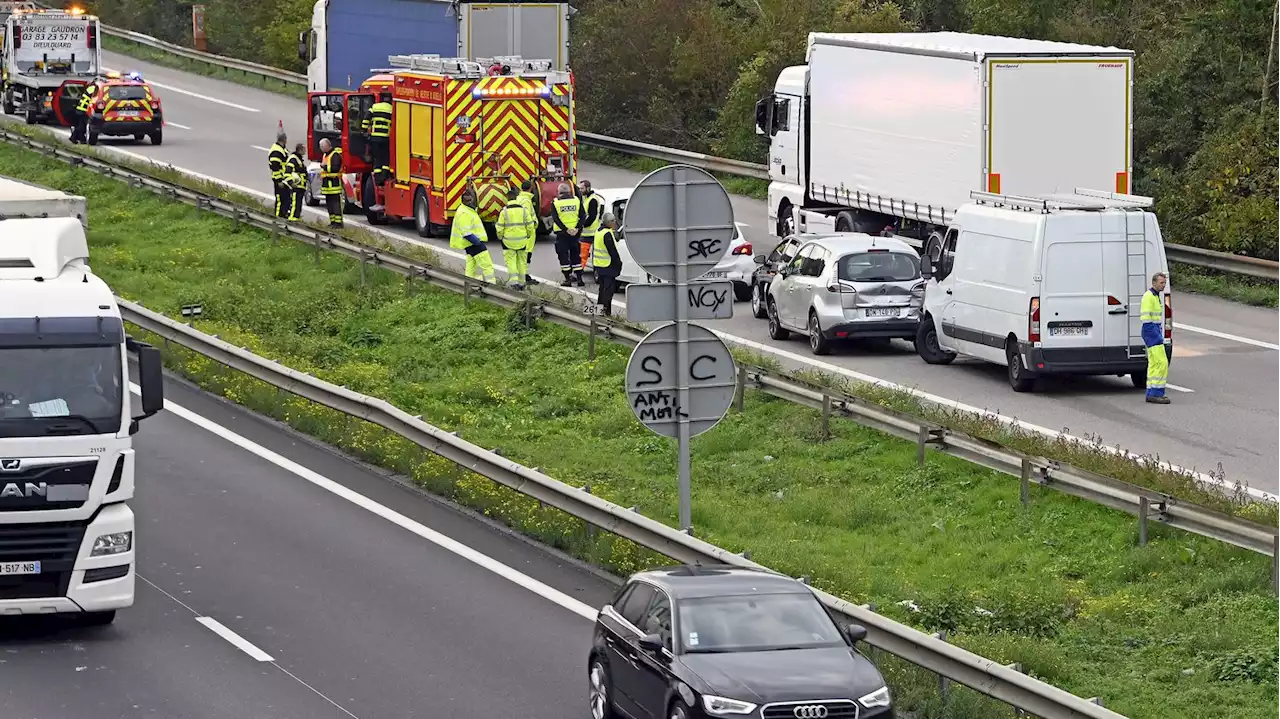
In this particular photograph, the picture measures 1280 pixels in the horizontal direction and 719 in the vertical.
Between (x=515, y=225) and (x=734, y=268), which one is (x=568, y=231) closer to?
(x=515, y=225)

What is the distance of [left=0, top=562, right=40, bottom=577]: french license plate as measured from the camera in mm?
13500

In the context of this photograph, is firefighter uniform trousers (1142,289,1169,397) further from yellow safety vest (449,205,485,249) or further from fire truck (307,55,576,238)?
fire truck (307,55,576,238)

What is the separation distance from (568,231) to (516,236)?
170 cm

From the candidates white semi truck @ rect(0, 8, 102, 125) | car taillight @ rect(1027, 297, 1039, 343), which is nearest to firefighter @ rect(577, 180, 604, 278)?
car taillight @ rect(1027, 297, 1039, 343)

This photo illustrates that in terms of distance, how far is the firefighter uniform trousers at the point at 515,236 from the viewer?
28.4m

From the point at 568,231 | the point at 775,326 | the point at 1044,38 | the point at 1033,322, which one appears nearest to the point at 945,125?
the point at 775,326

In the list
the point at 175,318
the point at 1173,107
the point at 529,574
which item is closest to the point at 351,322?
the point at 175,318

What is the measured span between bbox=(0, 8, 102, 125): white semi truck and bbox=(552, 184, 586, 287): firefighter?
26212 mm

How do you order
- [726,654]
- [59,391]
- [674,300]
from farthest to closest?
1. [674,300]
2. [59,391]
3. [726,654]

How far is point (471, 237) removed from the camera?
28.4 m

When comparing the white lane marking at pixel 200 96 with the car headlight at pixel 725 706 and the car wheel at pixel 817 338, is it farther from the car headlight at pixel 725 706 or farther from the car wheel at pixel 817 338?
the car headlight at pixel 725 706

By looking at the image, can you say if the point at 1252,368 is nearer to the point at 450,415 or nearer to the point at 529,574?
the point at 450,415

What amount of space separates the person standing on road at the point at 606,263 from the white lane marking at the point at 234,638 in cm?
1307

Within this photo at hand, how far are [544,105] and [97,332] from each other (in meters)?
20.8
